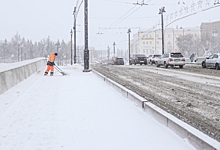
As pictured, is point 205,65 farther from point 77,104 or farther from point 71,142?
point 71,142

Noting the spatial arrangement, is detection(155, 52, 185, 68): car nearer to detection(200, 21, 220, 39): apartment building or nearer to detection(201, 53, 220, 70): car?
detection(201, 53, 220, 70): car

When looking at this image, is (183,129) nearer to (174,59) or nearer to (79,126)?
(79,126)

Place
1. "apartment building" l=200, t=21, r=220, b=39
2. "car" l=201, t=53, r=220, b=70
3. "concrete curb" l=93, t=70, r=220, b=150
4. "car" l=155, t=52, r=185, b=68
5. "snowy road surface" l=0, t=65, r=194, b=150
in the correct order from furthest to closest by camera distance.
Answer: "apartment building" l=200, t=21, r=220, b=39 < "car" l=155, t=52, r=185, b=68 < "car" l=201, t=53, r=220, b=70 < "snowy road surface" l=0, t=65, r=194, b=150 < "concrete curb" l=93, t=70, r=220, b=150

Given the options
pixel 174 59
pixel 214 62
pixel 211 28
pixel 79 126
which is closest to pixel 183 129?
pixel 79 126

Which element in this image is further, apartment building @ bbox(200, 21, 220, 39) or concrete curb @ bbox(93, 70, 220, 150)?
apartment building @ bbox(200, 21, 220, 39)

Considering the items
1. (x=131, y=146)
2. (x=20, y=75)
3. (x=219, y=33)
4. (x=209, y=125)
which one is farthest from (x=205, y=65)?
(x=219, y=33)

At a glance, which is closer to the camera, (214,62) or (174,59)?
(214,62)

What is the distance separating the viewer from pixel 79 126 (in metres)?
6.23

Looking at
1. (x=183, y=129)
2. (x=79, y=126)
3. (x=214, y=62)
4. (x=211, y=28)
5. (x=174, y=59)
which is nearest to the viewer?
(x=183, y=129)

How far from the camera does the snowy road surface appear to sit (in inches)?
198

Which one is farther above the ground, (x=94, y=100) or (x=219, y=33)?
(x=219, y=33)

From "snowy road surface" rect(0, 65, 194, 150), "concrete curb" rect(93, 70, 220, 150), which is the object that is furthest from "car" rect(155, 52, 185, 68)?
"concrete curb" rect(93, 70, 220, 150)

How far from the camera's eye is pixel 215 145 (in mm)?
4258

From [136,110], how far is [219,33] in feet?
293
